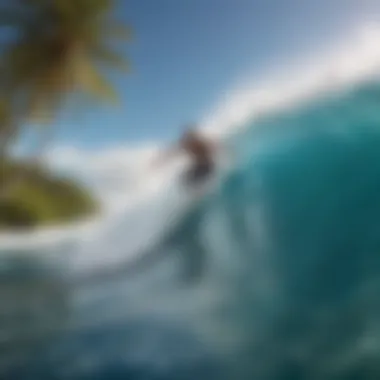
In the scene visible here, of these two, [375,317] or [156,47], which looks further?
[156,47]

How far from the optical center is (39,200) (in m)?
1.14

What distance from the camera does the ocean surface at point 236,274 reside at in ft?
3.43

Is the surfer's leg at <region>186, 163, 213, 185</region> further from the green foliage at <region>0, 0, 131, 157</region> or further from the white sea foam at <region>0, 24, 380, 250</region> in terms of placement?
the green foliage at <region>0, 0, 131, 157</region>

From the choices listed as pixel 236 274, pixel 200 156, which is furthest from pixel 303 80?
pixel 236 274

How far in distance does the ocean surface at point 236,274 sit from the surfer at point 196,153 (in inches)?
0.9

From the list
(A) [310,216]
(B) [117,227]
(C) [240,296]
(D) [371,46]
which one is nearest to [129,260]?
(B) [117,227]

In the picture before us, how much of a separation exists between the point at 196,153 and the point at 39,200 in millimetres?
262

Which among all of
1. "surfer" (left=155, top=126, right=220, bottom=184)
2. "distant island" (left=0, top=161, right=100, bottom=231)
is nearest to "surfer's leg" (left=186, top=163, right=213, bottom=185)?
"surfer" (left=155, top=126, right=220, bottom=184)

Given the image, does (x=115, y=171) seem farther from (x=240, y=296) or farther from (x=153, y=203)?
(x=240, y=296)

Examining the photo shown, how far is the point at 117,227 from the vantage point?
3.69ft

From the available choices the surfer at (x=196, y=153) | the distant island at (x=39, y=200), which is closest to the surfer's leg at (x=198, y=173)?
the surfer at (x=196, y=153)

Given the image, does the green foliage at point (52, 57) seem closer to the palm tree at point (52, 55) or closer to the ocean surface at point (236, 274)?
the palm tree at point (52, 55)

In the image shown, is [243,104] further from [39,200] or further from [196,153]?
[39,200]

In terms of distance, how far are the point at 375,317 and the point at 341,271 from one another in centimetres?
8
